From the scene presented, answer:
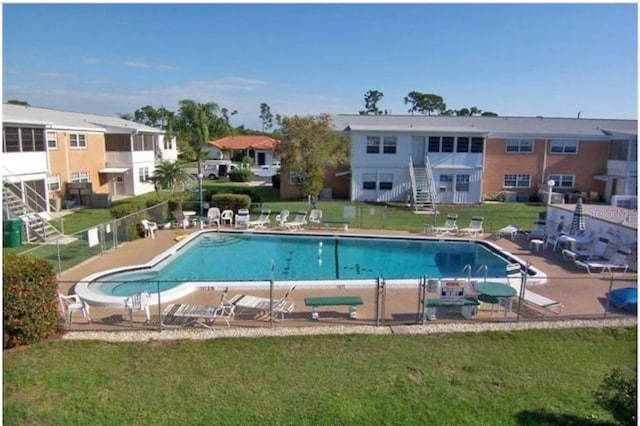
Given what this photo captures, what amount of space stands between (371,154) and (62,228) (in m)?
19.9

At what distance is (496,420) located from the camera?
6801 millimetres

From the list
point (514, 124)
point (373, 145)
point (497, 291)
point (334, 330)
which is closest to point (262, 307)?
point (334, 330)

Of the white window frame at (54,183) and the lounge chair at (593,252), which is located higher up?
the white window frame at (54,183)

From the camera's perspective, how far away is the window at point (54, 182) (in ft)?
95.0

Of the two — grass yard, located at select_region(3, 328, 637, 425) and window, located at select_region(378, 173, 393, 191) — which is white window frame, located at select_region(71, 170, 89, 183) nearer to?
window, located at select_region(378, 173, 393, 191)

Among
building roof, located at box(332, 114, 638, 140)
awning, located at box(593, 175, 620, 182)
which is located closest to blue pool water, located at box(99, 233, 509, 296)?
building roof, located at box(332, 114, 638, 140)

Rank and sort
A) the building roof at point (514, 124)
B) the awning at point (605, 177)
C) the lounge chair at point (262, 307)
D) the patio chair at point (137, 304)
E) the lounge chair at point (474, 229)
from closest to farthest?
the patio chair at point (137, 304) → the lounge chair at point (262, 307) → the lounge chair at point (474, 229) → the awning at point (605, 177) → the building roof at point (514, 124)

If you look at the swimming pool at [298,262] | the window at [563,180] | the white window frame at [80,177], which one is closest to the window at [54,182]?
the white window frame at [80,177]

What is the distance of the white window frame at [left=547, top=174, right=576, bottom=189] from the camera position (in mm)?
36500

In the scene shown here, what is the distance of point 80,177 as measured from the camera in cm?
3195

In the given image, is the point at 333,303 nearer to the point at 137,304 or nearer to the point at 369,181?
the point at 137,304

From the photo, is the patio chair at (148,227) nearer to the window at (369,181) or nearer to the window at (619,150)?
the window at (369,181)

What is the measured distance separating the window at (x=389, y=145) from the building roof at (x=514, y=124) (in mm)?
2860

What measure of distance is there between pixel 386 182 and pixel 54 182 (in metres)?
22.0
